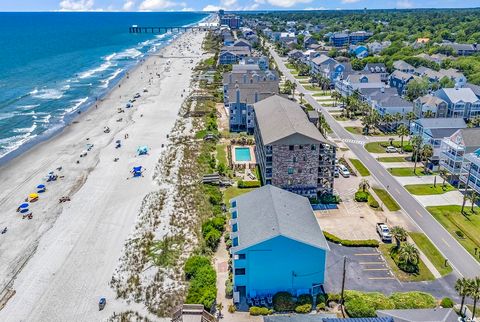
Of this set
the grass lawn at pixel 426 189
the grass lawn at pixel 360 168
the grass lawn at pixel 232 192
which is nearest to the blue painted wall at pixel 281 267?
the grass lawn at pixel 232 192

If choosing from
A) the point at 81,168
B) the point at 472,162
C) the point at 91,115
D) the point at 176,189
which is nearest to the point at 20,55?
the point at 91,115

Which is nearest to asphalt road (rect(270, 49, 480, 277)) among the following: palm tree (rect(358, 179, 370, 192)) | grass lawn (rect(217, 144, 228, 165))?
palm tree (rect(358, 179, 370, 192))

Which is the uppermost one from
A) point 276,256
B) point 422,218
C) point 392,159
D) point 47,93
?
point 47,93

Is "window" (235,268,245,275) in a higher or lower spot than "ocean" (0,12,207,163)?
lower

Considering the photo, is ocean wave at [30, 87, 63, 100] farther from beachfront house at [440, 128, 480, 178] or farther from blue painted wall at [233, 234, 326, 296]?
beachfront house at [440, 128, 480, 178]

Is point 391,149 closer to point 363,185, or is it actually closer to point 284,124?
point 363,185

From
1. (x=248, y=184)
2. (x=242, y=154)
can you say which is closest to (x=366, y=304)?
(x=248, y=184)
